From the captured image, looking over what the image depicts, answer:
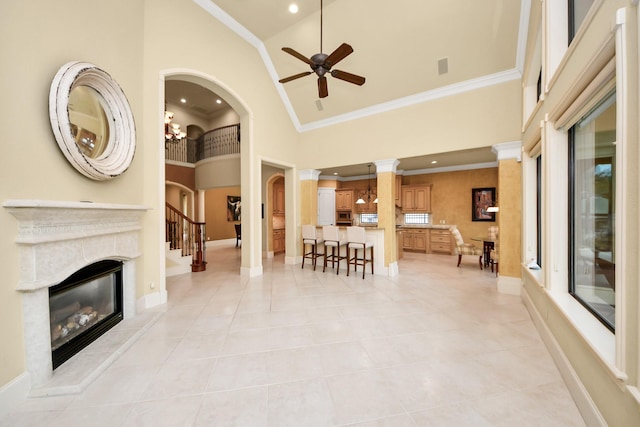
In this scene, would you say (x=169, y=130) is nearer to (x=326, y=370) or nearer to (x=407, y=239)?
(x=326, y=370)

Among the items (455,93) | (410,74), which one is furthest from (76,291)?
(455,93)

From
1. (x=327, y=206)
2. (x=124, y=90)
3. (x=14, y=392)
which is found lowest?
(x=14, y=392)

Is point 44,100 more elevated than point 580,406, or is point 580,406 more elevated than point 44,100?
point 44,100

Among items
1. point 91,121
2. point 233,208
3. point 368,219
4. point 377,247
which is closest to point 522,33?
point 377,247

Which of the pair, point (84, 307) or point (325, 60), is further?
point (325, 60)

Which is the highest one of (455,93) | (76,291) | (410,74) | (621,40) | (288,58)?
(288,58)

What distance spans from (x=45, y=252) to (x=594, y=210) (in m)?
4.38

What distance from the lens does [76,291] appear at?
244 centimetres

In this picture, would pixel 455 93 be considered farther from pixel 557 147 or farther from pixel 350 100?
pixel 557 147

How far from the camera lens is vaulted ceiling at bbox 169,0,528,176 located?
3578 millimetres

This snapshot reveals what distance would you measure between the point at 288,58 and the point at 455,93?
11.0ft

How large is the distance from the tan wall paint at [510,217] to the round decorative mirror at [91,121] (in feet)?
18.0

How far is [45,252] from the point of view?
188 cm

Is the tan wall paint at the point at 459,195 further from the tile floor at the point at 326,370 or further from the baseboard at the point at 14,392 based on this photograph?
the baseboard at the point at 14,392
